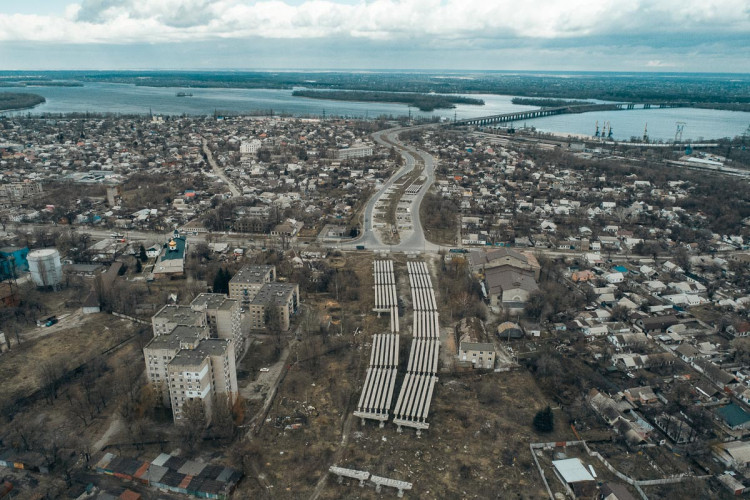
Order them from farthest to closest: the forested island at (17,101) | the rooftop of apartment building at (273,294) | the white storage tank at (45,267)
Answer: the forested island at (17,101) → the white storage tank at (45,267) → the rooftop of apartment building at (273,294)

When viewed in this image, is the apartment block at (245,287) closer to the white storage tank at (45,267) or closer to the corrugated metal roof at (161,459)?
the corrugated metal roof at (161,459)

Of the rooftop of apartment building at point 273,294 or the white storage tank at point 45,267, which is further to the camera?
the white storage tank at point 45,267

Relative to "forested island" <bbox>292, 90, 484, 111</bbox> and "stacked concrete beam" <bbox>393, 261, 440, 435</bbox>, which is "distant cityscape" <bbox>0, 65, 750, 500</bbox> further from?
"forested island" <bbox>292, 90, 484, 111</bbox>

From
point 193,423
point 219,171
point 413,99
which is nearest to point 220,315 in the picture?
point 193,423

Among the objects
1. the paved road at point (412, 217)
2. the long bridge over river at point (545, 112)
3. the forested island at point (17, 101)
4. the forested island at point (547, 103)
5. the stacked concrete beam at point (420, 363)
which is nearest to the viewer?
the stacked concrete beam at point (420, 363)

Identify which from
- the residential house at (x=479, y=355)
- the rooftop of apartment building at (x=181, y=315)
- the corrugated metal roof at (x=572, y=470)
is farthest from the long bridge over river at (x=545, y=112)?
the corrugated metal roof at (x=572, y=470)

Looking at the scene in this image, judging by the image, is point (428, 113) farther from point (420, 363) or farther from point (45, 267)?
point (420, 363)
